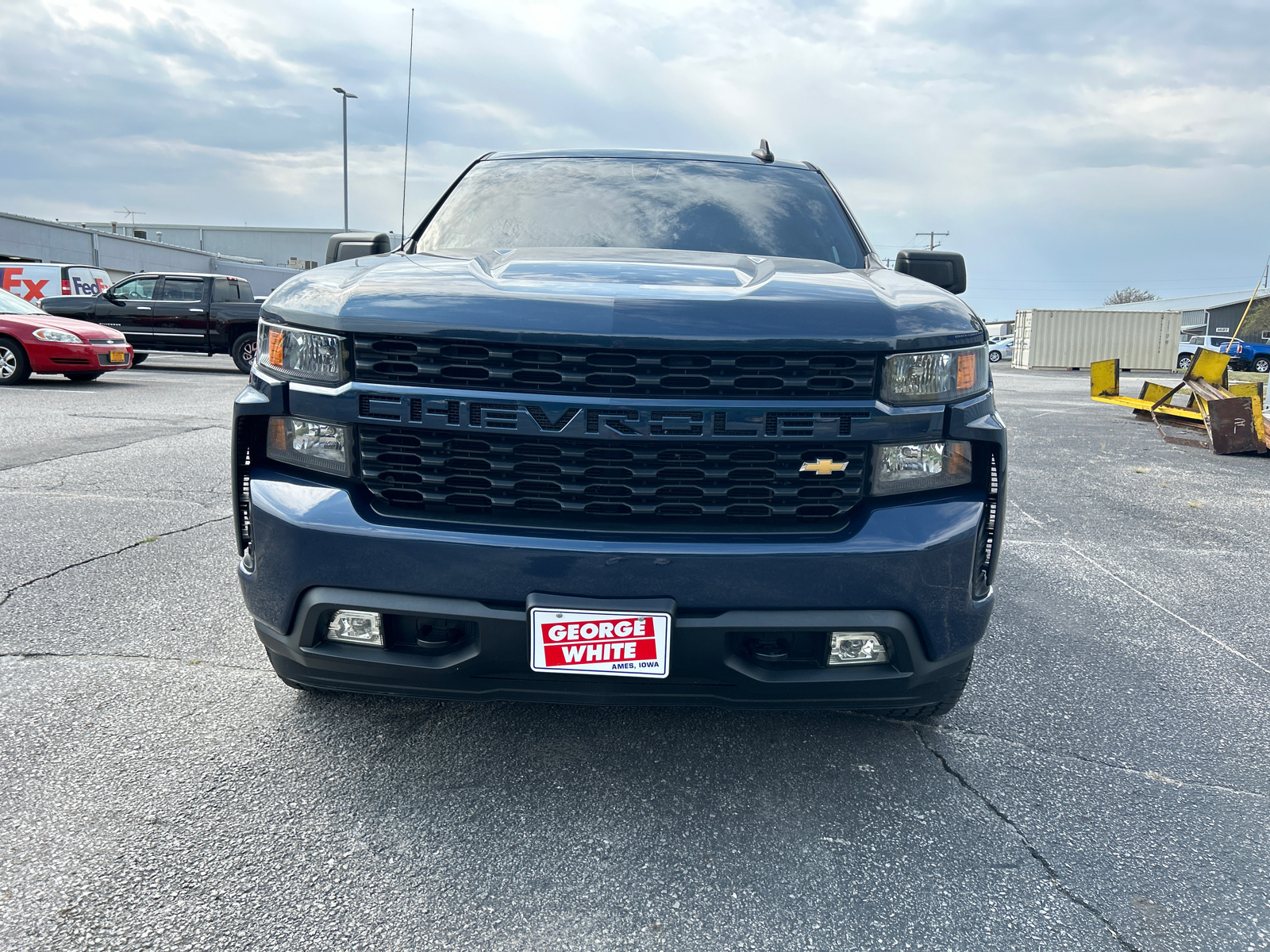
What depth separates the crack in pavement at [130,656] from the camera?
3.07 metres

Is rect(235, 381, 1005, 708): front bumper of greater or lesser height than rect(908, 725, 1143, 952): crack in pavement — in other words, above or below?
above

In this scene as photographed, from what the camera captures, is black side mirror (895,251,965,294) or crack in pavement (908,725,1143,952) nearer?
crack in pavement (908,725,1143,952)

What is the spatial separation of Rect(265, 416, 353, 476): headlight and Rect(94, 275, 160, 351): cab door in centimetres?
1553

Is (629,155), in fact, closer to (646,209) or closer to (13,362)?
(646,209)

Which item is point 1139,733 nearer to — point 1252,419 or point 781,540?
point 781,540

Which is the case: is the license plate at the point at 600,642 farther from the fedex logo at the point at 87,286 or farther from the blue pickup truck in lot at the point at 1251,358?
the blue pickup truck in lot at the point at 1251,358

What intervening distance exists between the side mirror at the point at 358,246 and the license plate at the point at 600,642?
1904 millimetres

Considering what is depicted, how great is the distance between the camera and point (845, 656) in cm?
211

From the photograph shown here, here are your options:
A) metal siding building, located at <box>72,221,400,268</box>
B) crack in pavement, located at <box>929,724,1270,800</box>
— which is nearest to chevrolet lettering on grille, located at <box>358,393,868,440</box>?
crack in pavement, located at <box>929,724,1270,800</box>

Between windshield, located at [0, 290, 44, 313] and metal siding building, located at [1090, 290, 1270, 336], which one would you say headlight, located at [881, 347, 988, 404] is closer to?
windshield, located at [0, 290, 44, 313]

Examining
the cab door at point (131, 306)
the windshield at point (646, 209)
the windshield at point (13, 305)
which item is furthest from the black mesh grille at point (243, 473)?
the cab door at point (131, 306)

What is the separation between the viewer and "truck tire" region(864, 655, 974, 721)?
91.6 inches

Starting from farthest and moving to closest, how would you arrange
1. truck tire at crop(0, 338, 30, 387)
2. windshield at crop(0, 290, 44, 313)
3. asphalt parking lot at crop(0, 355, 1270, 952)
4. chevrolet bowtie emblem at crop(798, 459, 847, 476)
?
windshield at crop(0, 290, 44, 313)
truck tire at crop(0, 338, 30, 387)
chevrolet bowtie emblem at crop(798, 459, 847, 476)
asphalt parking lot at crop(0, 355, 1270, 952)

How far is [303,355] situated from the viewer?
217 centimetres
